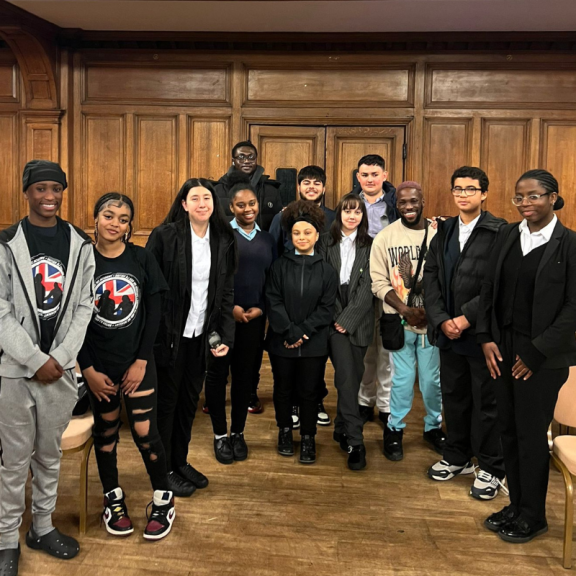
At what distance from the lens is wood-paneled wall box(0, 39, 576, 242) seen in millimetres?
5688

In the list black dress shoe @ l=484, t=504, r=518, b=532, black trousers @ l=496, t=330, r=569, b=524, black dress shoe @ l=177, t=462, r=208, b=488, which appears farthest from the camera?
black dress shoe @ l=177, t=462, r=208, b=488

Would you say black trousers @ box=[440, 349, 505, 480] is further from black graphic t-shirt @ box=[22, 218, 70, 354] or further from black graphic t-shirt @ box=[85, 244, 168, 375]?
black graphic t-shirt @ box=[22, 218, 70, 354]

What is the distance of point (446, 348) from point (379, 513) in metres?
0.84

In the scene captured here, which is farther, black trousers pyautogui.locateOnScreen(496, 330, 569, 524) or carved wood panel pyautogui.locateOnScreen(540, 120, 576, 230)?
carved wood panel pyautogui.locateOnScreen(540, 120, 576, 230)

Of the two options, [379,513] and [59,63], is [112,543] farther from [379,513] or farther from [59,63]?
[59,63]

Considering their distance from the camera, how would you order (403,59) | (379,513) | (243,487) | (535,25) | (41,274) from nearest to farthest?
1. (41,274)
2. (379,513)
3. (243,487)
4. (535,25)
5. (403,59)

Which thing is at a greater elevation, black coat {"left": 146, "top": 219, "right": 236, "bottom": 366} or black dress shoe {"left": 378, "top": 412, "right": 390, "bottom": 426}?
black coat {"left": 146, "top": 219, "right": 236, "bottom": 366}

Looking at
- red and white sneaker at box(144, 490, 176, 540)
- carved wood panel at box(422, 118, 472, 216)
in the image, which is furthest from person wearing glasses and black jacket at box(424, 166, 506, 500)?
carved wood panel at box(422, 118, 472, 216)

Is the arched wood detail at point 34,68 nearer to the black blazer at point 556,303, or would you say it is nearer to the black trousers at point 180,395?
the black trousers at point 180,395

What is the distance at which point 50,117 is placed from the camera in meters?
5.84

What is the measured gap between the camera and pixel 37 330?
2.16 metres

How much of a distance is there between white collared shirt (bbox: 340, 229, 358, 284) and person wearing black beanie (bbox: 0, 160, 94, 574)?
1.50 metres

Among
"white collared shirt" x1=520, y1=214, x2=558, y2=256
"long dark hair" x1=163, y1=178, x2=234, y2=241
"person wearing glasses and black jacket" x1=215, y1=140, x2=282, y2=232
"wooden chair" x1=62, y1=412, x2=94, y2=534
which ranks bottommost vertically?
"wooden chair" x1=62, y1=412, x2=94, y2=534

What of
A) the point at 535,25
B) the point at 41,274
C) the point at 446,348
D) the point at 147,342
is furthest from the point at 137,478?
the point at 535,25
